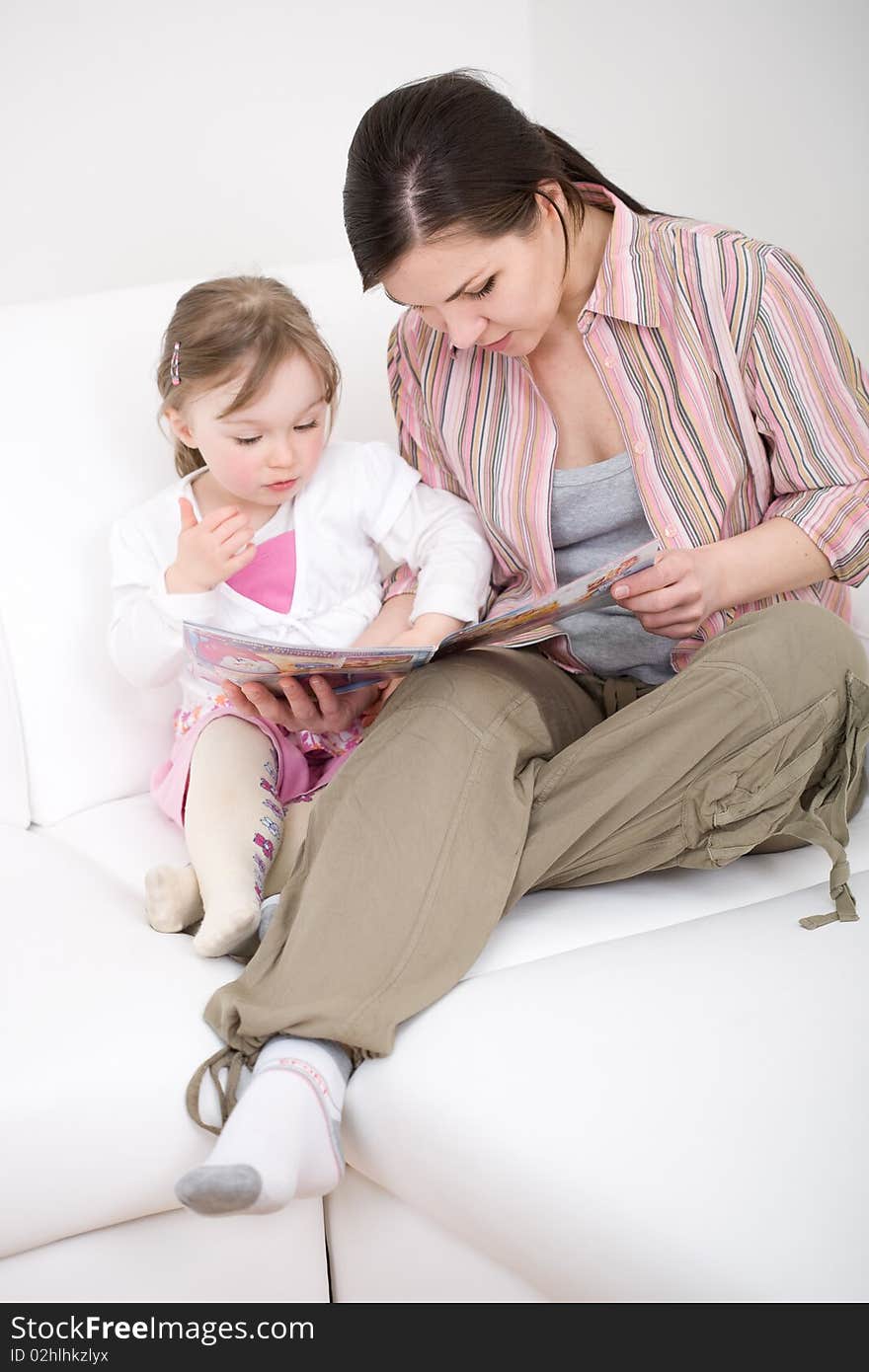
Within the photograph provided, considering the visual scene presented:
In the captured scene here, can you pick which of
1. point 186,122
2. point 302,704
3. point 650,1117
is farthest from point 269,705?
point 186,122

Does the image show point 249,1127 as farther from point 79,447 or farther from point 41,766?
point 79,447

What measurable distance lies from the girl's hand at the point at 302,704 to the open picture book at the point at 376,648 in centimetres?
2

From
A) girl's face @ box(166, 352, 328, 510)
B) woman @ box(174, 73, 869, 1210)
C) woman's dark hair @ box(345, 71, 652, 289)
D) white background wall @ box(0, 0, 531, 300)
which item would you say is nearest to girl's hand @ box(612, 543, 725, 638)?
woman @ box(174, 73, 869, 1210)

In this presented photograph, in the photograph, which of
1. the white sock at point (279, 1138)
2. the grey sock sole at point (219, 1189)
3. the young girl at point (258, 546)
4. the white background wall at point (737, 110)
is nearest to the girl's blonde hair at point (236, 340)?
the young girl at point (258, 546)

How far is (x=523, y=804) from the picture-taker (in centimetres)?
112

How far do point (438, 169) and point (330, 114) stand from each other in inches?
42.6

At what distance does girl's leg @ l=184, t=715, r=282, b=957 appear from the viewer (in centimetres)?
114

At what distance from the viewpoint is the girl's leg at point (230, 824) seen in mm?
1142

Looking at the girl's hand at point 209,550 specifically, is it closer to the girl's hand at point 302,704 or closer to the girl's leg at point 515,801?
the girl's hand at point 302,704

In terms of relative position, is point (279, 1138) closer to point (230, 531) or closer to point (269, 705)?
point (269, 705)
